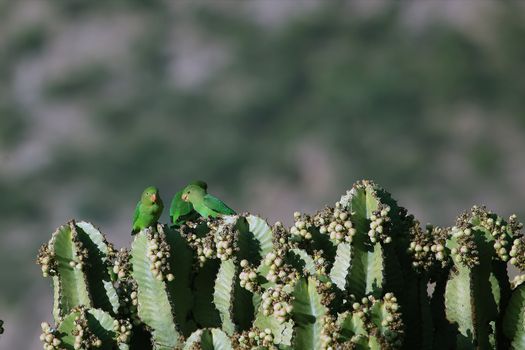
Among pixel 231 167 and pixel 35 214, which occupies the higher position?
pixel 231 167

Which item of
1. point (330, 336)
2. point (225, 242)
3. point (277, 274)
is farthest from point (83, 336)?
point (330, 336)

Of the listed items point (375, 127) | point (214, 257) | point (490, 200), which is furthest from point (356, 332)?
point (375, 127)

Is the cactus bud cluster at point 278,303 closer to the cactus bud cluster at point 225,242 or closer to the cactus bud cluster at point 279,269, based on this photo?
the cactus bud cluster at point 279,269

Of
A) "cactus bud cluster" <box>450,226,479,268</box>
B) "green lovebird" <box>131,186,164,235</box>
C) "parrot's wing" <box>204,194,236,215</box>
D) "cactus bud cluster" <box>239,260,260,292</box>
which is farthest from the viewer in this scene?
"parrot's wing" <box>204,194,236,215</box>

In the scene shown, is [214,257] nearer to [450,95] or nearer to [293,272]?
[293,272]

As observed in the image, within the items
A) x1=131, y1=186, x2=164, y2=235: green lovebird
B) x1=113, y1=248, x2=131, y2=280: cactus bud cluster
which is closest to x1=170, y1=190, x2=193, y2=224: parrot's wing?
x1=131, y1=186, x2=164, y2=235: green lovebird

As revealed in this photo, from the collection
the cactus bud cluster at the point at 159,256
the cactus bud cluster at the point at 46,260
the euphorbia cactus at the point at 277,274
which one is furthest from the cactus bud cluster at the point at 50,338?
the cactus bud cluster at the point at 159,256

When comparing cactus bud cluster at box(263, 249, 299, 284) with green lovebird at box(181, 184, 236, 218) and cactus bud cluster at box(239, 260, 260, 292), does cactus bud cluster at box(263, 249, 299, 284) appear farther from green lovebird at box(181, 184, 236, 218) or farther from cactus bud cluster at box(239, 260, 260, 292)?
green lovebird at box(181, 184, 236, 218)
